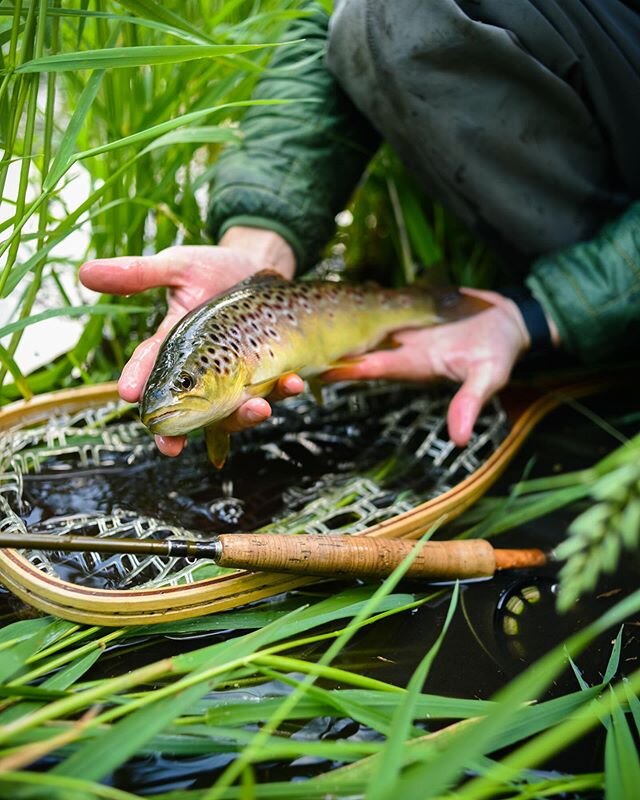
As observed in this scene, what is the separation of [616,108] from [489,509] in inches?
36.3

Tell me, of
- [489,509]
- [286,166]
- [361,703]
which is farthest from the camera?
[286,166]

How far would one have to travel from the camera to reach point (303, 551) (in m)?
1.23

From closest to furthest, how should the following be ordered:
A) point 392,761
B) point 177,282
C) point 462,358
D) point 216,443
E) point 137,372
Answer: point 392,761
point 137,372
point 216,443
point 177,282
point 462,358

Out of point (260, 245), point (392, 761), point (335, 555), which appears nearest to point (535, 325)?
point (260, 245)

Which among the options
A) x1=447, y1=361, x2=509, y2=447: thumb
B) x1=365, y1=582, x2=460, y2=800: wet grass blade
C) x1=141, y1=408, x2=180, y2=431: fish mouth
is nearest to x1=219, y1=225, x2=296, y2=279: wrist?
x1=447, y1=361, x2=509, y2=447: thumb

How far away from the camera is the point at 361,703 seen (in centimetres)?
103

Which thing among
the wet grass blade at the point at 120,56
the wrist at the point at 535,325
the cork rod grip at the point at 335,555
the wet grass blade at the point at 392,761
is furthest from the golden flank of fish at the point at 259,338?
the wet grass blade at the point at 392,761

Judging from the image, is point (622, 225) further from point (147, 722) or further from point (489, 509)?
point (147, 722)

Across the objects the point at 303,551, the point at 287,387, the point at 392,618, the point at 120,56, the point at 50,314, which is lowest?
the point at 392,618

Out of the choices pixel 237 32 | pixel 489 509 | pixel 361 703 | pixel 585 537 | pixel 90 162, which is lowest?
pixel 489 509

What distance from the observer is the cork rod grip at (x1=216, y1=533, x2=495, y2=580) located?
120cm

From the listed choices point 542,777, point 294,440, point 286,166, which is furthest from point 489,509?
point 286,166

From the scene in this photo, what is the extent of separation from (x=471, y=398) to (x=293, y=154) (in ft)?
2.38

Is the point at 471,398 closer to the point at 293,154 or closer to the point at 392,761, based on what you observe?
the point at 293,154
